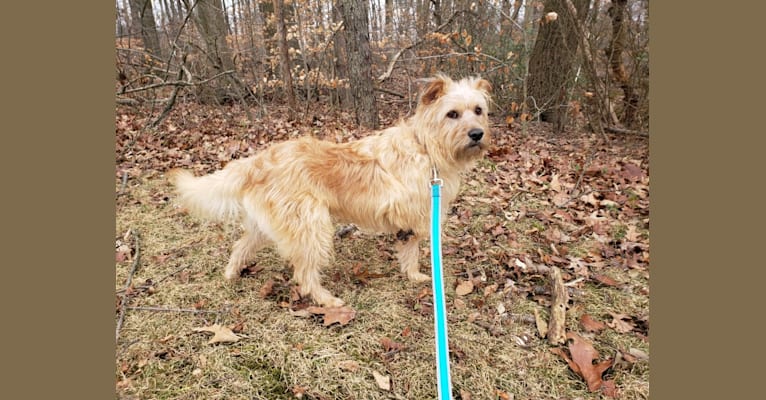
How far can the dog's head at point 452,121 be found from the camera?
12.3 feet

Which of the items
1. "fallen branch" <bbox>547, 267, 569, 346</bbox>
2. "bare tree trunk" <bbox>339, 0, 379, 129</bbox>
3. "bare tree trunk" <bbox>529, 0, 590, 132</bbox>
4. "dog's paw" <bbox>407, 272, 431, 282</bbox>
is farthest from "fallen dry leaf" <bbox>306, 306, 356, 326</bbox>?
"bare tree trunk" <bbox>529, 0, 590, 132</bbox>

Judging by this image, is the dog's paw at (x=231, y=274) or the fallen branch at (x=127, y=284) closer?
the fallen branch at (x=127, y=284)

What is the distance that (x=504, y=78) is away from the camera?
11.3 metres

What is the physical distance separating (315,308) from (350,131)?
19.3ft

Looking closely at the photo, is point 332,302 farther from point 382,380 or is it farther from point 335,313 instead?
point 382,380

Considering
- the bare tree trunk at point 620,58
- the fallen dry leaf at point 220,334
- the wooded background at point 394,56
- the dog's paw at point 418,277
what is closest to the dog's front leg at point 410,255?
the dog's paw at point 418,277

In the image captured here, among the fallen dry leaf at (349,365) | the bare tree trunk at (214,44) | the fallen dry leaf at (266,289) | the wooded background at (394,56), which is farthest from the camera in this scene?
the bare tree trunk at (214,44)

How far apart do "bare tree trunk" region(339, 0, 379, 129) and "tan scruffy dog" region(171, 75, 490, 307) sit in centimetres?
482

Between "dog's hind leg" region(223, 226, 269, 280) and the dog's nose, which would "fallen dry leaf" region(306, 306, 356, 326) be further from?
the dog's nose

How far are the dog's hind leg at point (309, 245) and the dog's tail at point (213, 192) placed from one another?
582 mm

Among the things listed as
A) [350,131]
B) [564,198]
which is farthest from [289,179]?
[350,131]

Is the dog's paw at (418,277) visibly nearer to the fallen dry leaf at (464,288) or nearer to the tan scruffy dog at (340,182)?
the fallen dry leaf at (464,288)

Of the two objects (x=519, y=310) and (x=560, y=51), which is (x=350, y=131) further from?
(x=519, y=310)

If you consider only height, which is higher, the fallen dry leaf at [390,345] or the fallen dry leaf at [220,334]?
the fallen dry leaf at [220,334]
